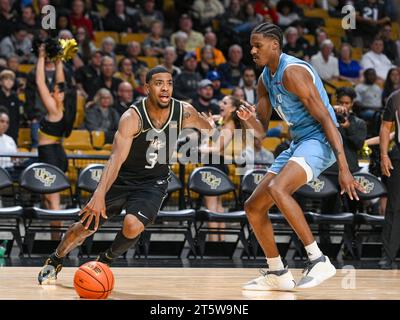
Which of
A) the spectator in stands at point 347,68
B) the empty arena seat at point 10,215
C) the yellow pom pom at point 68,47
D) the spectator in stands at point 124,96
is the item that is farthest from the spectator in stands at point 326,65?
the empty arena seat at point 10,215

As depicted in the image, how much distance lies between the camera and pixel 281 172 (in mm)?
7500

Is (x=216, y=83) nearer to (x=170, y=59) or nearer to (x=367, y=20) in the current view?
(x=170, y=59)

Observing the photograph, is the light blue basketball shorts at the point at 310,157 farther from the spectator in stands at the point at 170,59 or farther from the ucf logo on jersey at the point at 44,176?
the spectator in stands at the point at 170,59

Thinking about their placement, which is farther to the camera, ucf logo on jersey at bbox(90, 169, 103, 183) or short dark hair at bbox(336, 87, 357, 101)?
short dark hair at bbox(336, 87, 357, 101)

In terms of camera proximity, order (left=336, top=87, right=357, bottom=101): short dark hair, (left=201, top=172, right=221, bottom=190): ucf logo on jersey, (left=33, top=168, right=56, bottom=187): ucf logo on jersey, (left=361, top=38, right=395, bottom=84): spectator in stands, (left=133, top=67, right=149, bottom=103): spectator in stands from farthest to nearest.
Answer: (left=361, top=38, right=395, bottom=84): spectator in stands → (left=133, top=67, right=149, bottom=103): spectator in stands → (left=201, top=172, right=221, bottom=190): ucf logo on jersey → (left=336, top=87, right=357, bottom=101): short dark hair → (left=33, top=168, right=56, bottom=187): ucf logo on jersey

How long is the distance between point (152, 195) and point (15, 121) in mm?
5339

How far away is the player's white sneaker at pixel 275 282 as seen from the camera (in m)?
7.73

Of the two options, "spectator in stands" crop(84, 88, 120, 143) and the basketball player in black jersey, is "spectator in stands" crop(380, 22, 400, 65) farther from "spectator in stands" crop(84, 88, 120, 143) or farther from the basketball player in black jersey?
the basketball player in black jersey

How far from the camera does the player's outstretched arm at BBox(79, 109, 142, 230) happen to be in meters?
7.51

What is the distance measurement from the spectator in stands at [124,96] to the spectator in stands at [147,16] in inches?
134

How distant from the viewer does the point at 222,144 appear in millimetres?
11891

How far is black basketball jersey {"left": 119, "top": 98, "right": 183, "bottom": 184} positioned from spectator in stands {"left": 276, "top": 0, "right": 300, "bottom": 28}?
10.2 metres

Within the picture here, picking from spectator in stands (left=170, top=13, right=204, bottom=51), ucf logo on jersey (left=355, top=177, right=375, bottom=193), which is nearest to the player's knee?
ucf logo on jersey (left=355, top=177, right=375, bottom=193)
